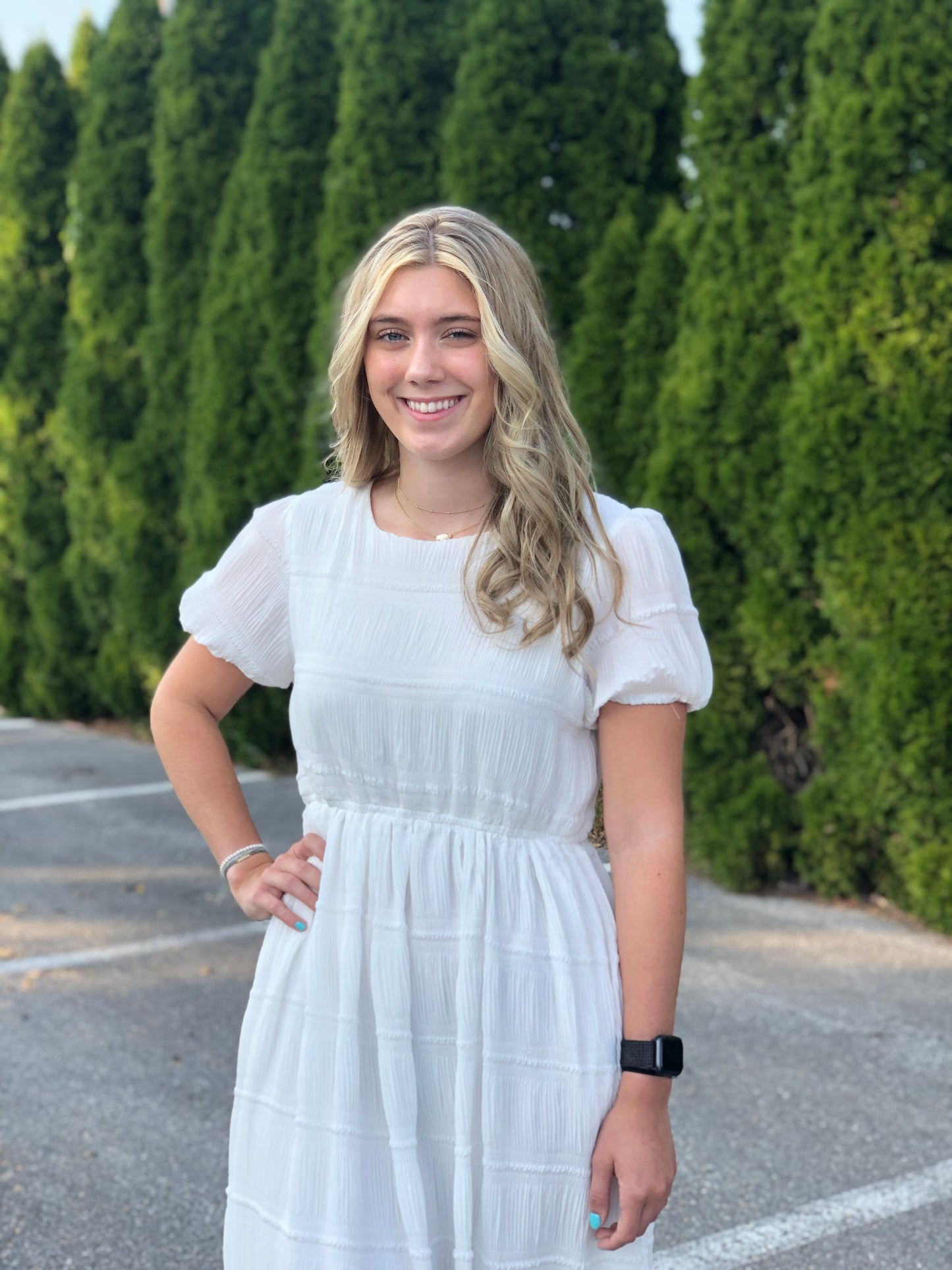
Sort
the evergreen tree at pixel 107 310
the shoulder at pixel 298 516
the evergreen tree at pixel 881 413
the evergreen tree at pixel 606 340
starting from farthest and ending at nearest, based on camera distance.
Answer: the evergreen tree at pixel 107 310, the evergreen tree at pixel 606 340, the evergreen tree at pixel 881 413, the shoulder at pixel 298 516

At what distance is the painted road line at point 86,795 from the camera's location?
7.21 metres

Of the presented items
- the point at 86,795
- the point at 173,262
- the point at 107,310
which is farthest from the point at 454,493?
the point at 107,310

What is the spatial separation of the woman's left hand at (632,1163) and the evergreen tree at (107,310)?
8492 mm

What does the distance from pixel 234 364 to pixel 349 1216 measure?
7.18m

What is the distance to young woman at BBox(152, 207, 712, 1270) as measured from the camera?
1500mm

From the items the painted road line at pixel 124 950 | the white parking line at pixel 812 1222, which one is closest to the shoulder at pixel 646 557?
the white parking line at pixel 812 1222

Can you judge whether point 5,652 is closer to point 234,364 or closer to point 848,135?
point 234,364

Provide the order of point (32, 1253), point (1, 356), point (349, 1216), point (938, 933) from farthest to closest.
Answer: point (1, 356)
point (938, 933)
point (32, 1253)
point (349, 1216)

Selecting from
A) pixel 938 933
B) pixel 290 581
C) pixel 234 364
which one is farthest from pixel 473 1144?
pixel 234 364

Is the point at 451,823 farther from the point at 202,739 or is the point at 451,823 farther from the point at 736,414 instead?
the point at 736,414

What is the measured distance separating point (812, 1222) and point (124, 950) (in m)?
2.76

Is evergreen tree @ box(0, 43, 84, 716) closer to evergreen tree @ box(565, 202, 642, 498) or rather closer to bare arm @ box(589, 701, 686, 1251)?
evergreen tree @ box(565, 202, 642, 498)

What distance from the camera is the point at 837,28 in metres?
4.95

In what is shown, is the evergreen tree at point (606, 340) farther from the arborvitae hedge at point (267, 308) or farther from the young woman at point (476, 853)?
the young woman at point (476, 853)
